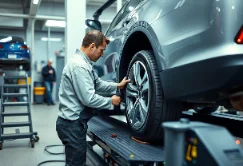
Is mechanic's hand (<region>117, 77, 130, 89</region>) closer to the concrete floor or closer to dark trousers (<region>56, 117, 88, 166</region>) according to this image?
dark trousers (<region>56, 117, 88, 166</region>)

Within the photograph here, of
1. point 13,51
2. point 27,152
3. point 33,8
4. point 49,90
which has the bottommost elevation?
point 27,152

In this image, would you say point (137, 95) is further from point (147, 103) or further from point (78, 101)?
point (78, 101)

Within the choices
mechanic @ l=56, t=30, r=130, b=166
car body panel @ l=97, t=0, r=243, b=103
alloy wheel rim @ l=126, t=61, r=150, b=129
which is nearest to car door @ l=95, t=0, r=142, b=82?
mechanic @ l=56, t=30, r=130, b=166

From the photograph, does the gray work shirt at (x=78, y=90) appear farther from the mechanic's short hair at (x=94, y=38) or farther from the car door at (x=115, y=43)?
the car door at (x=115, y=43)

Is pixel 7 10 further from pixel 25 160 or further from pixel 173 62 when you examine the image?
pixel 173 62

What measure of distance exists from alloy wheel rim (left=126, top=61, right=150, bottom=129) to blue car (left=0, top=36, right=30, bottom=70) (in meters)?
3.60

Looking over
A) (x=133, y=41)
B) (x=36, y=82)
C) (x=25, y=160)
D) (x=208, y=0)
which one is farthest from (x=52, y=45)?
(x=208, y=0)

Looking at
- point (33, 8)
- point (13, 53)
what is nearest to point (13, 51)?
point (13, 53)

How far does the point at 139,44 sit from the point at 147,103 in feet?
2.10

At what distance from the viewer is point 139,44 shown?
2.48 meters

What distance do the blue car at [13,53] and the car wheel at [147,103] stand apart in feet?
11.9

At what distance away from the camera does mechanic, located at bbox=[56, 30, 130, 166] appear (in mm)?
2244

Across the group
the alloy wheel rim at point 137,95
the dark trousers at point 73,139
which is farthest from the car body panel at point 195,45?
the dark trousers at point 73,139

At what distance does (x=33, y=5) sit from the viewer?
9.34 m
